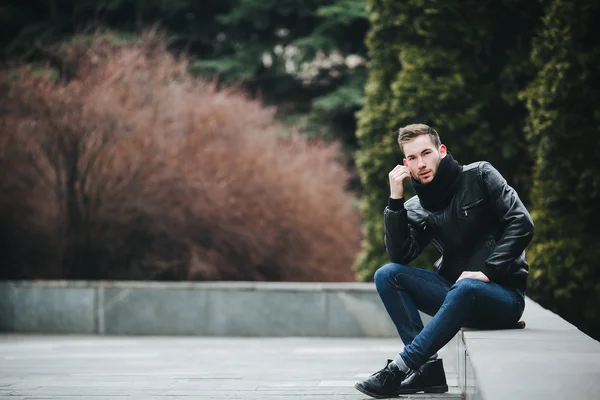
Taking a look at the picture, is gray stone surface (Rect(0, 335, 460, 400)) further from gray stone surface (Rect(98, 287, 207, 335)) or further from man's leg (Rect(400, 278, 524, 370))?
man's leg (Rect(400, 278, 524, 370))

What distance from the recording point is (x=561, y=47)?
9.80 m

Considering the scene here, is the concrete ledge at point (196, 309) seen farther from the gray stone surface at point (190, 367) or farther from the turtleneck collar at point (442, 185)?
the turtleneck collar at point (442, 185)

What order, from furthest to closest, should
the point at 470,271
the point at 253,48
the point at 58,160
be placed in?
the point at 253,48
the point at 58,160
the point at 470,271

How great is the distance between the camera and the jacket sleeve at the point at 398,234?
5801 millimetres

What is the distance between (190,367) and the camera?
766 cm

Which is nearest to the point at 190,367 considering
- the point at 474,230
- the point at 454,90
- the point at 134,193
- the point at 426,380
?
the point at 426,380

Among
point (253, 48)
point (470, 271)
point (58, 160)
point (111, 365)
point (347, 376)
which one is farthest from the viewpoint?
point (253, 48)

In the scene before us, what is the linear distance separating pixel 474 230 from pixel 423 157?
0.50 metres

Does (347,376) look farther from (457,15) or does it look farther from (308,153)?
(308,153)

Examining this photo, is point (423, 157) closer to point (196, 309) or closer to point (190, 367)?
point (190, 367)

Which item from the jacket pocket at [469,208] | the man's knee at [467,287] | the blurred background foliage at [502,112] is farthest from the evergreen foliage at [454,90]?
the man's knee at [467,287]

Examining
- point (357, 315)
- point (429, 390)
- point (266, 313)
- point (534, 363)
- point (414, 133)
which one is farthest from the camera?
point (266, 313)

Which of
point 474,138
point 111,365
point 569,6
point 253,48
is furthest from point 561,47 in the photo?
point 253,48

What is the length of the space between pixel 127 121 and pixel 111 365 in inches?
246
